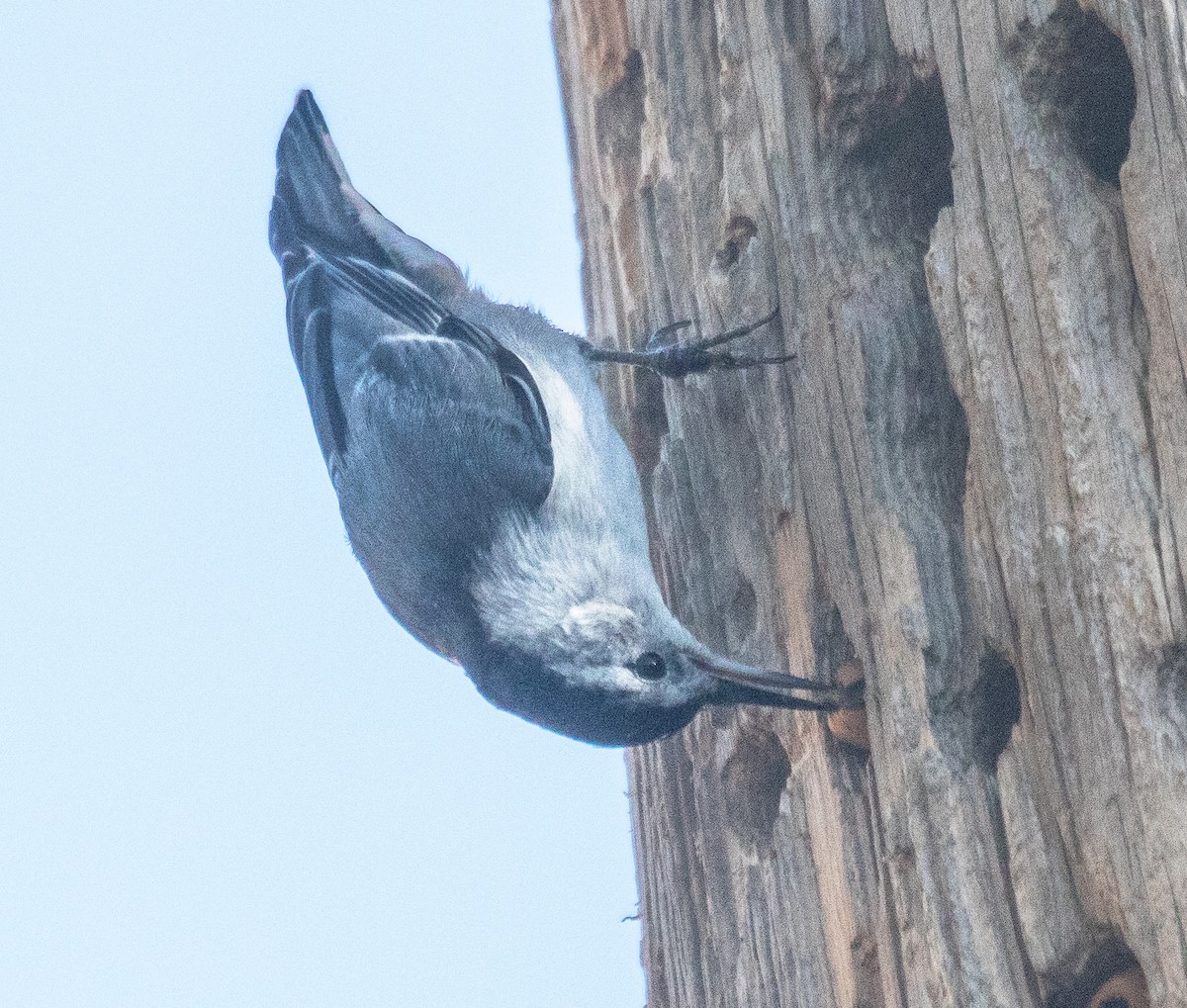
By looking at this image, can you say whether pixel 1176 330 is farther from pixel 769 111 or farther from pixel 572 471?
pixel 572 471

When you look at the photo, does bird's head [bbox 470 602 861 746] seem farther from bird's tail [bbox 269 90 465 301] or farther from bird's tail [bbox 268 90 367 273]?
bird's tail [bbox 268 90 367 273]

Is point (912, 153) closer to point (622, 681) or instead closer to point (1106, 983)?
point (622, 681)

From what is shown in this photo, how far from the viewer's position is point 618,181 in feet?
14.0

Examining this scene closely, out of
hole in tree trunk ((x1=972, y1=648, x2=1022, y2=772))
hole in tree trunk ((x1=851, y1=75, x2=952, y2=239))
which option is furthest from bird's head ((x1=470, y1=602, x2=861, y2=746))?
hole in tree trunk ((x1=851, y1=75, x2=952, y2=239))

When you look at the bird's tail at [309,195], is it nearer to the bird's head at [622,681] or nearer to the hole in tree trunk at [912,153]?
the bird's head at [622,681]

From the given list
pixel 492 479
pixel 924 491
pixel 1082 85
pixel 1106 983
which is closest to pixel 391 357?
pixel 492 479

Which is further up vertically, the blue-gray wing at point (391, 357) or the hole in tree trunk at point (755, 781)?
the blue-gray wing at point (391, 357)

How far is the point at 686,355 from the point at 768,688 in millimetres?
801

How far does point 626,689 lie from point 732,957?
0.58 metres

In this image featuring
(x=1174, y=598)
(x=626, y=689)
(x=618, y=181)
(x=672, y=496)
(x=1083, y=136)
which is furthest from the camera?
(x=618, y=181)

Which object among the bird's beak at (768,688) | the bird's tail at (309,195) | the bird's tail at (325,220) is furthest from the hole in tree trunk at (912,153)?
the bird's tail at (309,195)

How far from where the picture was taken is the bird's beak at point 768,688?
10.8 feet

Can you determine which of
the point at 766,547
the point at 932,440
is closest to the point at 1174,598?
the point at 932,440

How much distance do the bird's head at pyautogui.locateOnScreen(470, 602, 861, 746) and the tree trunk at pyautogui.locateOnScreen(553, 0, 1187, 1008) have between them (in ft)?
0.40
